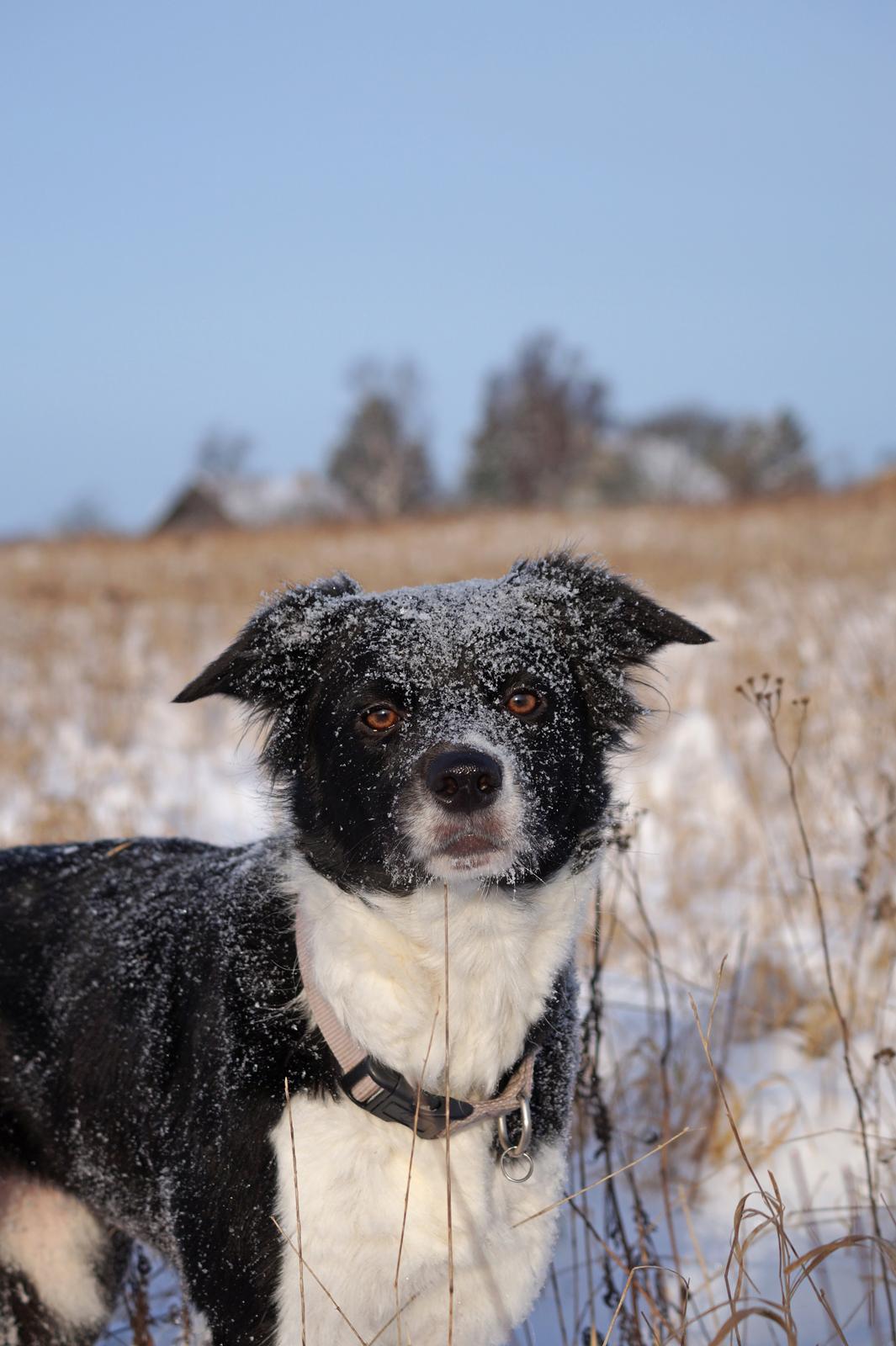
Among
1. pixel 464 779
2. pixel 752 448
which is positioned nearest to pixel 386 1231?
pixel 464 779

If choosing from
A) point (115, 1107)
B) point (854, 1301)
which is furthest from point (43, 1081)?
point (854, 1301)

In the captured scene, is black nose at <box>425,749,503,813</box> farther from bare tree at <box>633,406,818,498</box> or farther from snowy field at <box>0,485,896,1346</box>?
bare tree at <box>633,406,818,498</box>

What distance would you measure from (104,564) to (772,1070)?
49.9 ft

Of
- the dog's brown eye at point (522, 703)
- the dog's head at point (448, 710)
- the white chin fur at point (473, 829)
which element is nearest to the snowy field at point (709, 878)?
the dog's head at point (448, 710)

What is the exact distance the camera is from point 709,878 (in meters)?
5.53

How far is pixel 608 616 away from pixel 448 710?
0.53m

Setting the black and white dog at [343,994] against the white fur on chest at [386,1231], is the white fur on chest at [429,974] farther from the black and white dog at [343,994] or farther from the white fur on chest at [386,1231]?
the white fur on chest at [386,1231]

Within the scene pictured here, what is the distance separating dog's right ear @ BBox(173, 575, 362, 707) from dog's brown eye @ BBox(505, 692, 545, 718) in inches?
19.8

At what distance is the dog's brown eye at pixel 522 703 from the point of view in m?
2.32

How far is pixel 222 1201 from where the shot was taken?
206 centimetres

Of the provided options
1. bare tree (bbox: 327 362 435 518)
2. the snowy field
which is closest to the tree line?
bare tree (bbox: 327 362 435 518)

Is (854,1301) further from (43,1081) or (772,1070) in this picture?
(43,1081)

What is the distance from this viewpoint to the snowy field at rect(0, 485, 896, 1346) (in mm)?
2814

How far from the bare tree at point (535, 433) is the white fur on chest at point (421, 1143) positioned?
5321cm
